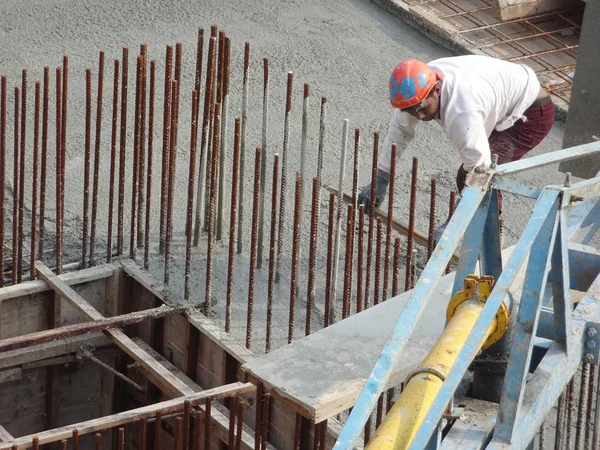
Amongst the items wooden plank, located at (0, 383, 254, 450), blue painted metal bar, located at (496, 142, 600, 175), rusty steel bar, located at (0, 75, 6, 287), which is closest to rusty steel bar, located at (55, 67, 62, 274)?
rusty steel bar, located at (0, 75, 6, 287)

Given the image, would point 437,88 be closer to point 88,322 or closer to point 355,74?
point 88,322

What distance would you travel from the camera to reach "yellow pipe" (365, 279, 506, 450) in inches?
162

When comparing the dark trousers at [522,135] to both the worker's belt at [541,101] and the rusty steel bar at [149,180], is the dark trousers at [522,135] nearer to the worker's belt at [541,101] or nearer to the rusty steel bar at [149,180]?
the worker's belt at [541,101]

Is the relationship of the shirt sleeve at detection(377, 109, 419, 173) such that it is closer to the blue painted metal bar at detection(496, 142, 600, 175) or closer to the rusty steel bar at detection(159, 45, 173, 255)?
the rusty steel bar at detection(159, 45, 173, 255)

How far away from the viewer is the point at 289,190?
29.8ft

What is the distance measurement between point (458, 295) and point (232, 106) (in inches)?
220

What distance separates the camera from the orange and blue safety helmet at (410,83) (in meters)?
6.83

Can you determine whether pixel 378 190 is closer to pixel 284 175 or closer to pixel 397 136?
pixel 397 136

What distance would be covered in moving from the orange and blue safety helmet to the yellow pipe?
228cm

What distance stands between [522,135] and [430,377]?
12.4ft

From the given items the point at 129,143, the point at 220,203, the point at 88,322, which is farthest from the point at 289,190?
the point at 88,322

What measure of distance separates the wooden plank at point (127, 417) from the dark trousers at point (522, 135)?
2.11 metres

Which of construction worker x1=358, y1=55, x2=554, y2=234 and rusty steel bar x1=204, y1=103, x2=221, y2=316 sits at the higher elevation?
construction worker x1=358, y1=55, x2=554, y2=234

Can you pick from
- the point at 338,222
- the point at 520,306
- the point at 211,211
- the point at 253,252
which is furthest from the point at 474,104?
the point at 520,306
